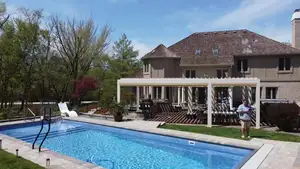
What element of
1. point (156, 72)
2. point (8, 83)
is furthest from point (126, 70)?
point (8, 83)

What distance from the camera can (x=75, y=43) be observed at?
30.4m

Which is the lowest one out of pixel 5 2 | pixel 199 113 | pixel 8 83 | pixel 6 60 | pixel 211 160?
pixel 211 160

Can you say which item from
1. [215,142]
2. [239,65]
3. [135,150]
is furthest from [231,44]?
[135,150]

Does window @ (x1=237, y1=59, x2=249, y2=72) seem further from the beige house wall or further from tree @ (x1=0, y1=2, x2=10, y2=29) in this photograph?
tree @ (x1=0, y1=2, x2=10, y2=29)

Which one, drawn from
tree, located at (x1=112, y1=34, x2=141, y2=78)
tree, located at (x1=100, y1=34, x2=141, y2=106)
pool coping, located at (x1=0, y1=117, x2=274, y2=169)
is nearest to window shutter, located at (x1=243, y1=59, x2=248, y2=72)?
pool coping, located at (x1=0, y1=117, x2=274, y2=169)

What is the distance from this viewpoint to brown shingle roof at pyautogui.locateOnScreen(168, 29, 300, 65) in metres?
25.4

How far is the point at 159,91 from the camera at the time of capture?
2736 cm

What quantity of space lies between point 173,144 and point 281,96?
16.5 meters

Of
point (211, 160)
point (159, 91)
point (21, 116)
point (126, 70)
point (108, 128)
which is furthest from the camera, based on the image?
point (126, 70)

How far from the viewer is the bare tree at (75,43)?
30031 mm

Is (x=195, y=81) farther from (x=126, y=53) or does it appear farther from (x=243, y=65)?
(x=126, y=53)

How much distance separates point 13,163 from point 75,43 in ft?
78.4

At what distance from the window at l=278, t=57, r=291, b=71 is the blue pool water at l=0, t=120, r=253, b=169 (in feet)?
55.0

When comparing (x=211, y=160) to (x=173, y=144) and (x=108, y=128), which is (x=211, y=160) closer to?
(x=173, y=144)
